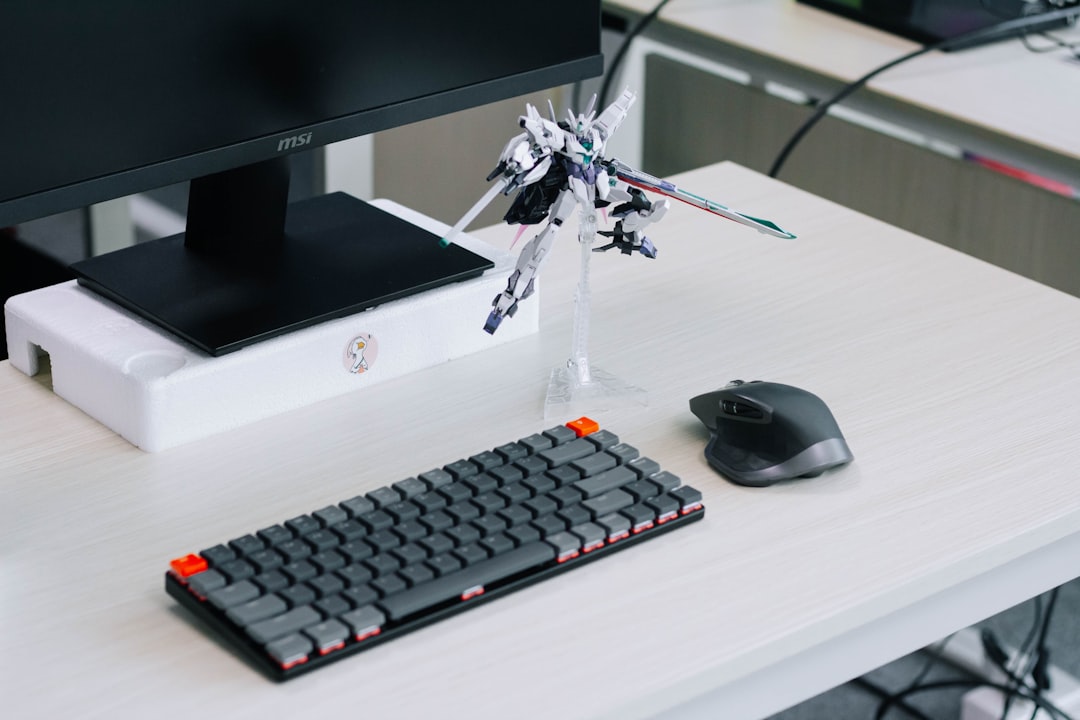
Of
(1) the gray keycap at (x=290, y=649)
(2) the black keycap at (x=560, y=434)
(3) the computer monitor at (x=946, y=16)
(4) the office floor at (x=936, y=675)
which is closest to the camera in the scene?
(1) the gray keycap at (x=290, y=649)

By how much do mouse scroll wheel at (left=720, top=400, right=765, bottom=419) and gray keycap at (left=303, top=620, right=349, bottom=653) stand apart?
1.04ft

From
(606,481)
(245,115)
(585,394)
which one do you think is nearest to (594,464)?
(606,481)

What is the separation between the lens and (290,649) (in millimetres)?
710

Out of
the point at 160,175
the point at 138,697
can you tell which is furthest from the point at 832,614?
the point at 160,175

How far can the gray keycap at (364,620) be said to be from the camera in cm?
73

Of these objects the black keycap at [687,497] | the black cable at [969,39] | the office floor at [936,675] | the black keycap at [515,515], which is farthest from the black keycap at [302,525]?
the black cable at [969,39]

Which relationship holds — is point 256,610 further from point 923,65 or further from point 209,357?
point 923,65

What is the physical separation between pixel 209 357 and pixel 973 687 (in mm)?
1232

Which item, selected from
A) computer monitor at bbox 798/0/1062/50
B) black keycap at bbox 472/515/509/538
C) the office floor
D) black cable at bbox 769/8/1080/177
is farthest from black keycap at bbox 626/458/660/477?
computer monitor at bbox 798/0/1062/50

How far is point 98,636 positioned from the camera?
29.5 inches

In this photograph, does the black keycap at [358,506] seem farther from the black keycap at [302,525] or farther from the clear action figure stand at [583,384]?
the clear action figure stand at [583,384]

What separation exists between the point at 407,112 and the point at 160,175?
21 centimetres

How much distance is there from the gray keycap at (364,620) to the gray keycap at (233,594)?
0.17 ft

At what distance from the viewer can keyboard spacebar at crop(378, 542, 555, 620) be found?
2.45 feet
